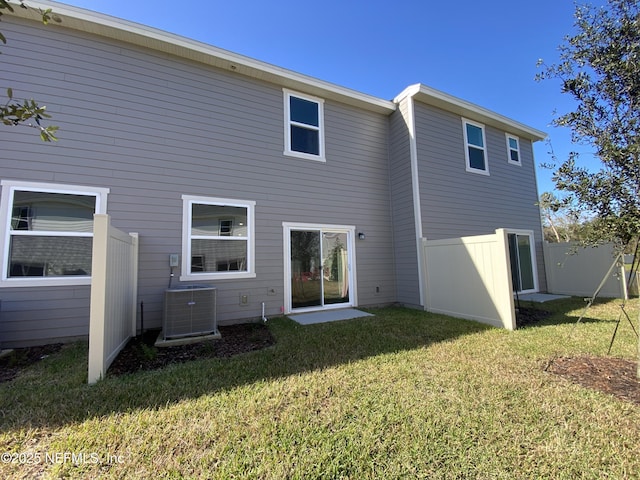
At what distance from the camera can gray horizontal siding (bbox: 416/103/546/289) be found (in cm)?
780

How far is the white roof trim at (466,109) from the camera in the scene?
766 centimetres

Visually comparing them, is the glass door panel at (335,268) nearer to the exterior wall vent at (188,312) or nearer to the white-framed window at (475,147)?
the exterior wall vent at (188,312)

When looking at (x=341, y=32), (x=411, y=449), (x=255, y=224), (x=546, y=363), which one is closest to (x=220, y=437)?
(x=411, y=449)

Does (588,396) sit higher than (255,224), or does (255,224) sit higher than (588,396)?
(255,224)

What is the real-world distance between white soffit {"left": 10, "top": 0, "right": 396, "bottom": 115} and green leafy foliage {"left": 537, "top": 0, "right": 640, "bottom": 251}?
15.5ft

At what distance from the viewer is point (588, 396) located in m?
2.83

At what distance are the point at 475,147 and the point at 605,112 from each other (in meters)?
5.94

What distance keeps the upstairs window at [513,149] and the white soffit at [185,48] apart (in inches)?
209

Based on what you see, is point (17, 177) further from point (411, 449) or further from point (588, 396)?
point (588, 396)

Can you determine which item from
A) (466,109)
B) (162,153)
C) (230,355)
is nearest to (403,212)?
(466,109)

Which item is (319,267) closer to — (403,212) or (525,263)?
(403,212)

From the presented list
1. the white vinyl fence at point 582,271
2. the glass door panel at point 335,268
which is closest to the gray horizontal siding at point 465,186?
the white vinyl fence at point 582,271

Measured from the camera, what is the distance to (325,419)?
248 centimetres

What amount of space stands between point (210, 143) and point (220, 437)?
552 centimetres
